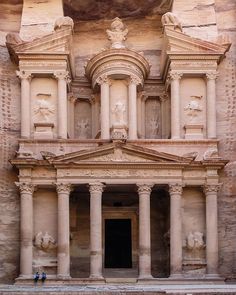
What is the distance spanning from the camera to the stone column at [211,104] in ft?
98.3

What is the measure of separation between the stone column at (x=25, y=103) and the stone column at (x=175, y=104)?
5726 millimetres

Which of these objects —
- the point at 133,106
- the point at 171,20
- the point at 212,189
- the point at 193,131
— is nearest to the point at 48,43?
the point at 133,106

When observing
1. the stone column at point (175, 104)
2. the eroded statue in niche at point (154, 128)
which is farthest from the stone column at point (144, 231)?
the eroded statue in niche at point (154, 128)

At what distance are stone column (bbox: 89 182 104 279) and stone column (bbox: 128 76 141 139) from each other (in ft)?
8.96

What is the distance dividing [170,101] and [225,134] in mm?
2645

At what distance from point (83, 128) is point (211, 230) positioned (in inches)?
284

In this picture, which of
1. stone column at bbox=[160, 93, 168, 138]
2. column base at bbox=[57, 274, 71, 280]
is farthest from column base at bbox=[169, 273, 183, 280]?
stone column at bbox=[160, 93, 168, 138]

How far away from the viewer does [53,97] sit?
99.9ft

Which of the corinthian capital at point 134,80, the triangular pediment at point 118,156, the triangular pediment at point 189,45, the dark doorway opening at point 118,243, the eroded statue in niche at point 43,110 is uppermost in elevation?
the triangular pediment at point 189,45

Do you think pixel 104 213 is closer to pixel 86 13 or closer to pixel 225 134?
pixel 225 134

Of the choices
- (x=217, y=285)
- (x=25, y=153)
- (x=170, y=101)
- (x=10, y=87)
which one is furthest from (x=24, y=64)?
(x=217, y=285)

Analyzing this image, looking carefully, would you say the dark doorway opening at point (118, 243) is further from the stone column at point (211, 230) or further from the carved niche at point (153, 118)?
the carved niche at point (153, 118)

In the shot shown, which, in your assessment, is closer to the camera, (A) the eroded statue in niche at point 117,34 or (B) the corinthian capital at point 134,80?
(B) the corinthian capital at point 134,80

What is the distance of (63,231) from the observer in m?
28.5
